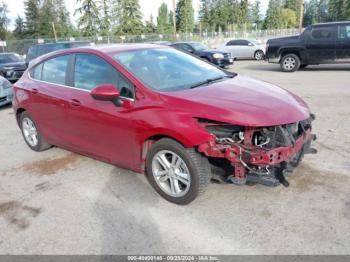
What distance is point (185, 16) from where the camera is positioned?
72375 mm

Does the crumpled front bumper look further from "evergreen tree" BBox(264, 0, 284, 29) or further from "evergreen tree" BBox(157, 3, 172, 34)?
"evergreen tree" BBox(264, 0, 284, 29)

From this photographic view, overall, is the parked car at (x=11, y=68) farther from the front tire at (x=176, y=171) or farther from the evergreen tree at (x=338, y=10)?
the evergreen tree at (x=338, y=10)

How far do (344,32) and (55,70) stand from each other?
38.6ft

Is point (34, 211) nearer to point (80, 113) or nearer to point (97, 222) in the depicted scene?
point (97, 222)

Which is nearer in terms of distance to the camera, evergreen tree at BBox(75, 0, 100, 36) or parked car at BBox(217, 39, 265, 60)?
parked car at BBox(217, 39, 265, 60)

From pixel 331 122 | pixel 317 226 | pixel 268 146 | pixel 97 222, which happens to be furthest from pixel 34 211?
pixel 331 122

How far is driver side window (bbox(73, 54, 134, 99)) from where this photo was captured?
3967 millimetres

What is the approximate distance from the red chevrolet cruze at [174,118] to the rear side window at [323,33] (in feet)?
33.9

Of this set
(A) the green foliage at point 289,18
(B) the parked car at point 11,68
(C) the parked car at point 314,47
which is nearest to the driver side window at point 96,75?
(B) the parked car at point 11,68

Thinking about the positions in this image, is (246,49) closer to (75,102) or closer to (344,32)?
(344,32)

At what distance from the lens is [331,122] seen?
6539 millimetres

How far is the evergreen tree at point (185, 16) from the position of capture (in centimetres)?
7244

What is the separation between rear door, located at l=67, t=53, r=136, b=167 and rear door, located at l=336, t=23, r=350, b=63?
1160cm

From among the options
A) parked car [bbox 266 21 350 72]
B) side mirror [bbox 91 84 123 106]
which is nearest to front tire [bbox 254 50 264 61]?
parked car [bbox 266 21 350 72]
